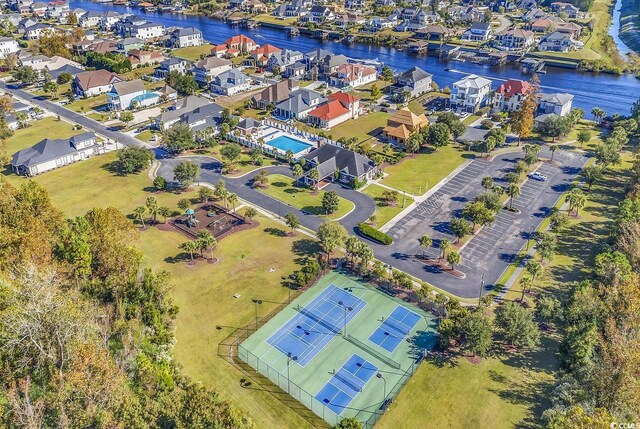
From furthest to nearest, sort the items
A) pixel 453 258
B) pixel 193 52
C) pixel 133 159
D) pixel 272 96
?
pixel 193 52 < pixel 272 96 < pixel 133 159 < pixel 453 258

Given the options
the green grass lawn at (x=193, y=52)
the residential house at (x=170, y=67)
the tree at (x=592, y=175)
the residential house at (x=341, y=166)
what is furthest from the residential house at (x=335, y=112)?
the green grass lawn at (x=193, y=52)

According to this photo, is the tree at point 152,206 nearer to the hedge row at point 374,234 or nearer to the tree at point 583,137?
the hedge row at point 374,234

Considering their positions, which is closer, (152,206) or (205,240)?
(205,240)

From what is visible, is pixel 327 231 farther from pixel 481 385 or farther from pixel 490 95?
pixel 490 95

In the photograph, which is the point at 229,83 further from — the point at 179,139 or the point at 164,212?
the point at 164,212

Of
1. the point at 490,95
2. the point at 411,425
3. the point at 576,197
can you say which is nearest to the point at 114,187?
the point at 411,425

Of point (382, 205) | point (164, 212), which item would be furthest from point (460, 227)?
point (164, 212)
